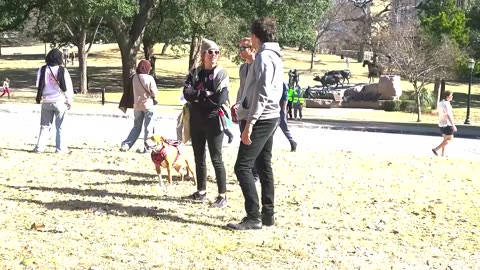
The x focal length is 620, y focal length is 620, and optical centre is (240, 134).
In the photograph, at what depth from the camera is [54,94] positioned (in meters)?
9.19

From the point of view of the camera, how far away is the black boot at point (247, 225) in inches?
204

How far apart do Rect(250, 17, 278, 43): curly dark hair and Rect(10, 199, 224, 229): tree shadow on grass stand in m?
1.67

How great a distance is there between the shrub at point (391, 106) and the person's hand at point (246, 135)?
27.9 metres

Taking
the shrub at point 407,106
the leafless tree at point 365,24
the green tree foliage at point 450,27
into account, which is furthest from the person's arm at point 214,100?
the leafless tree at point 365,24

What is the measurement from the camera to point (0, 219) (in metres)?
5.24

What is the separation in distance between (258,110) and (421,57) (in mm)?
29444

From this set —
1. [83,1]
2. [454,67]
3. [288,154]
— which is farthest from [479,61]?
[288,154]

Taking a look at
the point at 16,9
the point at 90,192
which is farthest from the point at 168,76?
the point at 90,192

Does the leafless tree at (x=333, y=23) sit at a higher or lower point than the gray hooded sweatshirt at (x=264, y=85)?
higher

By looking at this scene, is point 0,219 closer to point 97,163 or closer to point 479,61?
point 97,163

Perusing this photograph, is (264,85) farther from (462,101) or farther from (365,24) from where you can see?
(365,24)

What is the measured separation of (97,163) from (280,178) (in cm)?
253

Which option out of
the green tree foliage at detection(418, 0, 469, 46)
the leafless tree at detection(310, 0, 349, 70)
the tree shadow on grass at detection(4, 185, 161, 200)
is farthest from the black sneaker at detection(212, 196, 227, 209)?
the leafless tree at detection(310, 0, 349, 70)

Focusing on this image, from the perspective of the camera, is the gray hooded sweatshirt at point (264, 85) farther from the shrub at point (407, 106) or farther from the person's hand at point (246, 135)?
the shrub at point (407, 106)
